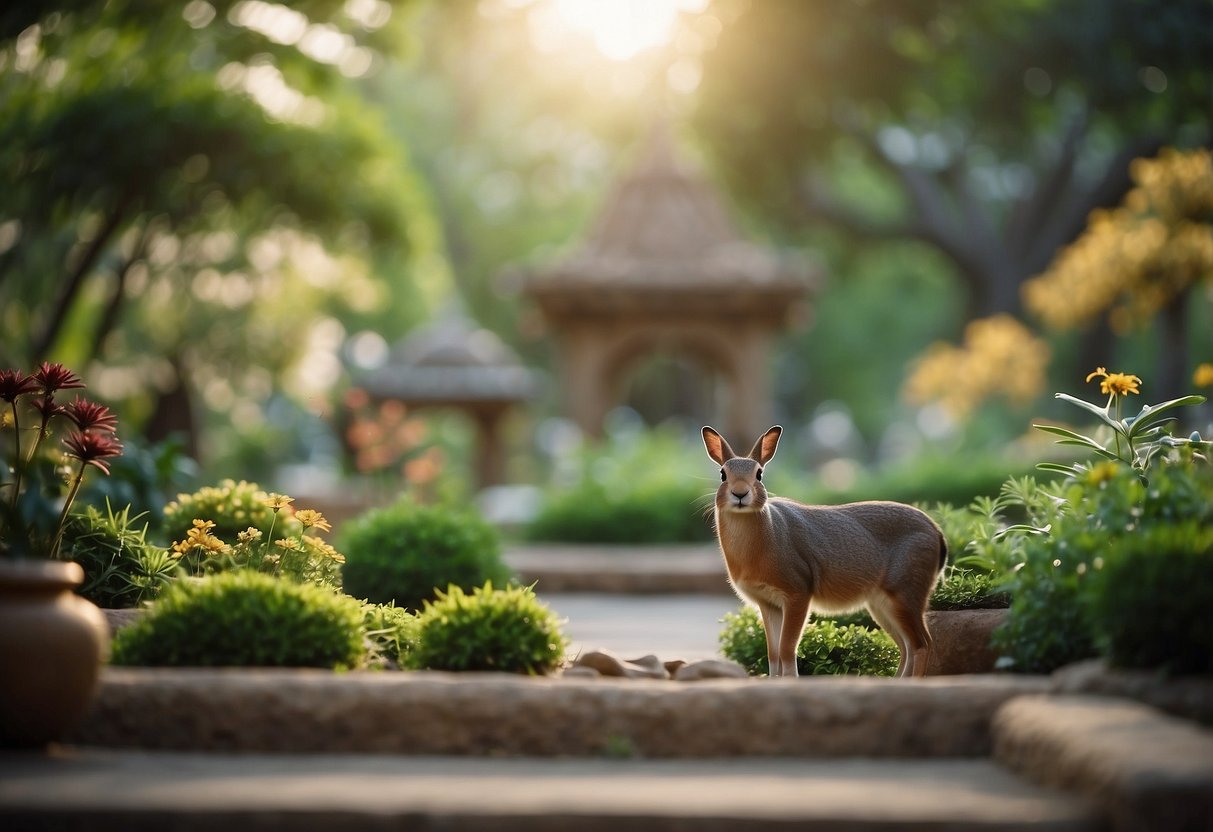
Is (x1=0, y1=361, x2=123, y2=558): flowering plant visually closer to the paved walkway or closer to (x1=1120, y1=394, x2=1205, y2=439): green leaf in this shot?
the paved walkway

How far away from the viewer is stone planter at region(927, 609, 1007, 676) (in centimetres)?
669

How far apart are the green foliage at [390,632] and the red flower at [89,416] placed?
5.15 feet

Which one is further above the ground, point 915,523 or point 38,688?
point 915,523

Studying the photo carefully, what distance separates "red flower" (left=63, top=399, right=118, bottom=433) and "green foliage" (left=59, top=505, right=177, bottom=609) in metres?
0.69

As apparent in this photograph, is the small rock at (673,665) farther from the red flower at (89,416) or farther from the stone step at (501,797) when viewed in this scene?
the red flower at (89,416)

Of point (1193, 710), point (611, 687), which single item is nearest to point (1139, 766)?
point (1193, 710)

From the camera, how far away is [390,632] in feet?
22.2

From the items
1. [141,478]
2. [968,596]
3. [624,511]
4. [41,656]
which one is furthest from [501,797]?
[624,511]

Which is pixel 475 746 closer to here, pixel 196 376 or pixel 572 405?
pixel 572 405

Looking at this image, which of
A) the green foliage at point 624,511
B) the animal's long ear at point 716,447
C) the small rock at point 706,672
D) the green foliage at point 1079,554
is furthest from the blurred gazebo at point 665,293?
the small rock at point 706,672

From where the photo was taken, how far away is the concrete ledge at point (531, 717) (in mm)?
5301

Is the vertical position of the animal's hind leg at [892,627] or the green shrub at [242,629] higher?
the animal's hind leg at [892,627]

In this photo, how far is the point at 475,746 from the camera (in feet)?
17.5

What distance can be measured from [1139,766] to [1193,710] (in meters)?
1.02
